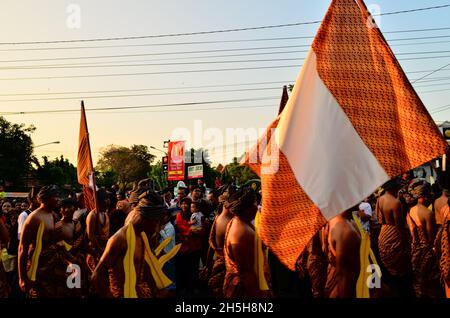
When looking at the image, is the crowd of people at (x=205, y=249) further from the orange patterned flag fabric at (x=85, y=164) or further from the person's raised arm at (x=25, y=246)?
the orange patterned flag fabric at (x=85, y=164)

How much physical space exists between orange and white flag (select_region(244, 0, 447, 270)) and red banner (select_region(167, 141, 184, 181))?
133ft

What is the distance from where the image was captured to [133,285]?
14.6 feet

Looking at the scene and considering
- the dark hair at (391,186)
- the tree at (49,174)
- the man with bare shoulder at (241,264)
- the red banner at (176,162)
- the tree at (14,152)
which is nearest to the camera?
the man with bare shoulder at (241,264)

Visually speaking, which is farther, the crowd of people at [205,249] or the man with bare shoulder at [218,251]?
the man with bare shoulder at [218,251]

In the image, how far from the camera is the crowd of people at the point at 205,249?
14.6 ft

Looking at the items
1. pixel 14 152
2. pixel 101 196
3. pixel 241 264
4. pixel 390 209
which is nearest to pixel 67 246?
pixel 101 196

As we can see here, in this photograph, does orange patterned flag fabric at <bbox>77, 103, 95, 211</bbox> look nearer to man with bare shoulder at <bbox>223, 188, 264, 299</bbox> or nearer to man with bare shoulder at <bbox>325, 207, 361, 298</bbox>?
A: man with bare shoulder at <bbox>223, 188, 264, 299</bbox>

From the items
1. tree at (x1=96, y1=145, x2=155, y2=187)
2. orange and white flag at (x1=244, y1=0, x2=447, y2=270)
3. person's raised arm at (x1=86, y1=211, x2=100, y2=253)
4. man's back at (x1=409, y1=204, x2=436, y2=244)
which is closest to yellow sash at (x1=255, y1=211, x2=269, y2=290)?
orange and white flag at (x1=244, y1=0, x2=447, y2=270)

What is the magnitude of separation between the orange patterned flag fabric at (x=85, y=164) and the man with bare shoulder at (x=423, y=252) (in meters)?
4.33

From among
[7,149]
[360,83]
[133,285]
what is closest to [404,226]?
[360,83]

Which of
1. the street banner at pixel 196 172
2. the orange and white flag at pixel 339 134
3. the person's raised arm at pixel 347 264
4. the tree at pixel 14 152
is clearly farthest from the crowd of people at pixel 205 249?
the tree at pixel 14 152

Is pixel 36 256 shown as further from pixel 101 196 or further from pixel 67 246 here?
pixel 101 196

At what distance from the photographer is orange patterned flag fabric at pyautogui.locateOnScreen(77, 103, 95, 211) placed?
772 centimetres

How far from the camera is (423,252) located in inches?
292
